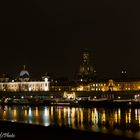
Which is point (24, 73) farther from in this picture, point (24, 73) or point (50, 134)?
point (50, 134)

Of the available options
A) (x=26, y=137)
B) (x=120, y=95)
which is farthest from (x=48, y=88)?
(x=26, y=137)

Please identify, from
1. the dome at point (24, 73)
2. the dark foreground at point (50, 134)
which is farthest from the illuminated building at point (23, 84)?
the dark foreground at point (50, 134)

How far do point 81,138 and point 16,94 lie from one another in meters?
79.5

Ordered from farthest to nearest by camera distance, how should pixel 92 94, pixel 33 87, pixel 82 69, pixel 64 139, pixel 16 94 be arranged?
1. pixel 82 69
2. pixel 33 87
3. pixel 16 94
4. pixel 92 94
5. pixel 64 139

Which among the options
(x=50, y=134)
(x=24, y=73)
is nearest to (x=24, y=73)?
(x=24, y=73)

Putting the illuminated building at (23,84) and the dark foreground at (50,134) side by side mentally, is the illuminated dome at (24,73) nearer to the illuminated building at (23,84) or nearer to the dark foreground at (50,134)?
the illuminated building at (23,84)

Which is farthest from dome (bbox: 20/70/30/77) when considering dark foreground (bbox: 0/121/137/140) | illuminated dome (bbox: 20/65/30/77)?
dark foreground (bbox: 0/121/137/140)

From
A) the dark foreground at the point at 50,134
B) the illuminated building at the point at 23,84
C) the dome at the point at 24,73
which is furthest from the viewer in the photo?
the dome at the point at 24,73

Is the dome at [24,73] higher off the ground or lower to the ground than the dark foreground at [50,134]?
higher

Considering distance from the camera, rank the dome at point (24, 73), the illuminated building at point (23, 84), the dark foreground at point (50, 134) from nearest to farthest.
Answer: the dark foreground at point (50, 134), the illuminated building at point (23, 84), the dome at point (24, 73)

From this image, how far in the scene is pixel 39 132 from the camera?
28.5 m

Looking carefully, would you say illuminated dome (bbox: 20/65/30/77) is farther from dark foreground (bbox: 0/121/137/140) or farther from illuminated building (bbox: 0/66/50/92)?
dark foreground (bbox: 0/121/137/140)

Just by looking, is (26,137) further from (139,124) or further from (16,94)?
(16,94)

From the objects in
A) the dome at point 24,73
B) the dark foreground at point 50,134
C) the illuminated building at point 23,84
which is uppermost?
the dome at point 24,73
